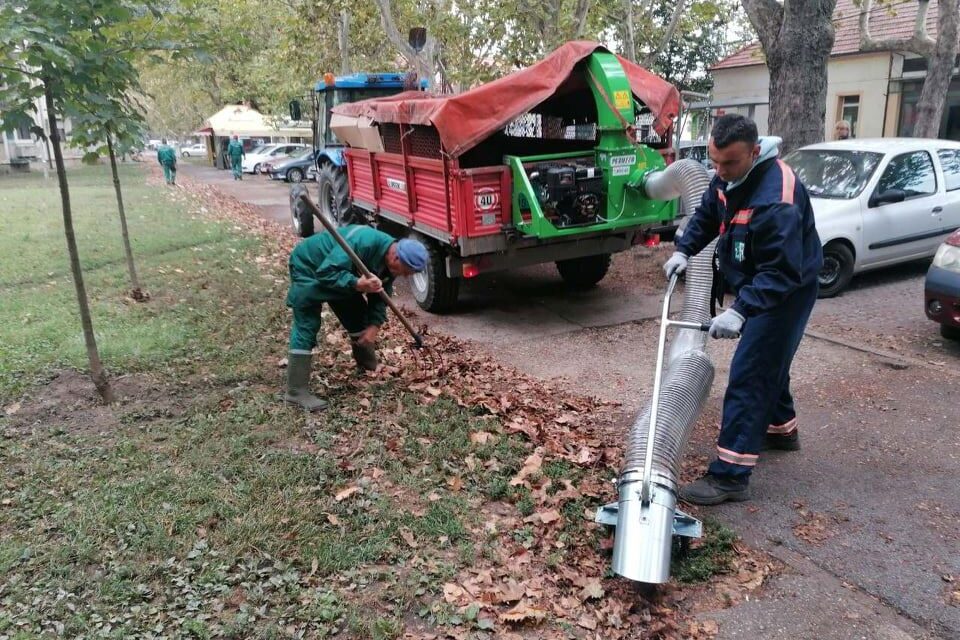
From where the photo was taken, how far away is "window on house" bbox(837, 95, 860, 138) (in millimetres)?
20141

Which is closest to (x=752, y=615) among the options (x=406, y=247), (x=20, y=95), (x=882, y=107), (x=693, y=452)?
(x=693, y=452)

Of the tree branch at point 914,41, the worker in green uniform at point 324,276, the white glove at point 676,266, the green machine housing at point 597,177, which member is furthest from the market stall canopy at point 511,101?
the tree branch at point 914,41

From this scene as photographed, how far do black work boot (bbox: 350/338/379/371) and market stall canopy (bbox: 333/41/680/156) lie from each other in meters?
2.02

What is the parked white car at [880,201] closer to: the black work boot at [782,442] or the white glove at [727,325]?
the black work boot at [782,442]

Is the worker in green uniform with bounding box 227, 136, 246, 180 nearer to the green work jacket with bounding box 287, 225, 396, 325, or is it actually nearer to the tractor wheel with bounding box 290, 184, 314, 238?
the tractor wheel with bounding box 290, 184, 314, 238

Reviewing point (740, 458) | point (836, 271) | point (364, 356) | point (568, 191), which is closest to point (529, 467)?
point (740, 458)

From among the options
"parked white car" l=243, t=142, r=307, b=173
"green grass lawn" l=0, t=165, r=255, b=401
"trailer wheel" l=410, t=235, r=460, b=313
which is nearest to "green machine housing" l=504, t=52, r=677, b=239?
"trailer wheel" l=410, t=235, r=460, b=313

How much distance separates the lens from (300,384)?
4965 mm

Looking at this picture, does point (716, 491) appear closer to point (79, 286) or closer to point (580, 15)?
point (79, 286)

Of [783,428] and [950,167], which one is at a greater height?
[950,167]

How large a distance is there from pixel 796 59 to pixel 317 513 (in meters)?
7.86

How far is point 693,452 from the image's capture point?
4383 mm

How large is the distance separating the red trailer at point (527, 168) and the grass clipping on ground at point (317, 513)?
69.0 inches

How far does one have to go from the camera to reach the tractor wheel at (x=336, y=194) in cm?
1076
